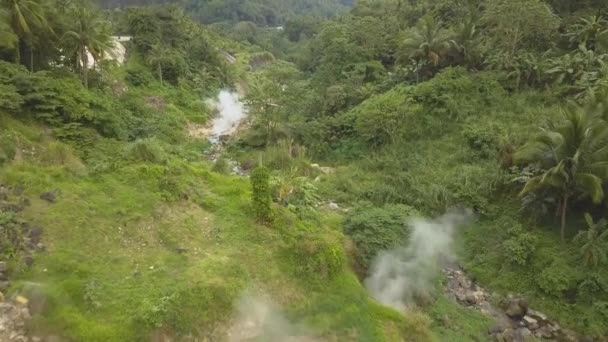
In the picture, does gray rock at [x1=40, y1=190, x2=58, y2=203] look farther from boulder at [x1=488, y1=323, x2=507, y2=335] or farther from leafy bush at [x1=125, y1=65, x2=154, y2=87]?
leafy bush at [x1=125, y1=65, x2=154, y2=87]

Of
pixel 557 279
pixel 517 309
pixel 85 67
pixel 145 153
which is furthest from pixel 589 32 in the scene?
pixel 85 67

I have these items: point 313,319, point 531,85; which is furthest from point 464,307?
point 531,85

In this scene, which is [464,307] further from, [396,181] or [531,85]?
[531,85]

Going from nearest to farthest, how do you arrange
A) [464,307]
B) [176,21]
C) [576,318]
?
[576,318] < [464,307] < [176,21]

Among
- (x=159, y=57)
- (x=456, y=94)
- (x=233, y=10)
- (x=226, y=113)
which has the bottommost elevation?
(x=233, y=10)

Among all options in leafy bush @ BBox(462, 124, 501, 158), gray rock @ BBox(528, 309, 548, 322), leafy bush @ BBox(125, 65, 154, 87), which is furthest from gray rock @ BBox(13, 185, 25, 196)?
leafy bush @ BBox(125, 65, 154, 87)

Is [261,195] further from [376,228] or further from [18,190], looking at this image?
[18,190]

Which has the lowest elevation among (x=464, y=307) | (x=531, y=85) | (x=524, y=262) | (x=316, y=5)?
(x=316, y=5)
